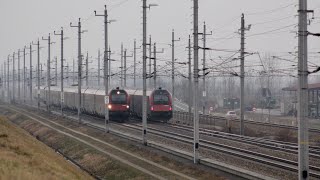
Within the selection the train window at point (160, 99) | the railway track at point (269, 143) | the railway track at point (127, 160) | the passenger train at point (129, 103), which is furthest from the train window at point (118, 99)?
the railway track at point (269, 143)

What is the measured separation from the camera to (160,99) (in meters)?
52.2

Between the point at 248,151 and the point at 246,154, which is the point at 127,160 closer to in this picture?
the point at 246,154

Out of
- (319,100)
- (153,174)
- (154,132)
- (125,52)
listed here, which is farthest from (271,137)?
(125,52)

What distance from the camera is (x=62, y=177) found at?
19828mm

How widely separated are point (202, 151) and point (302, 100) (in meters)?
14.0

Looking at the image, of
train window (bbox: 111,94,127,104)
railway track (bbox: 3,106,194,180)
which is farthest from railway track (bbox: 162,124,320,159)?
train window (bbox: 111,94,127,104)

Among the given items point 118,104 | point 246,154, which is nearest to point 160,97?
point 118,104

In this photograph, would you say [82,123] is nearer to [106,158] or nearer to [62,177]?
[106,158]

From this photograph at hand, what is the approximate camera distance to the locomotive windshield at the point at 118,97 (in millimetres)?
54406

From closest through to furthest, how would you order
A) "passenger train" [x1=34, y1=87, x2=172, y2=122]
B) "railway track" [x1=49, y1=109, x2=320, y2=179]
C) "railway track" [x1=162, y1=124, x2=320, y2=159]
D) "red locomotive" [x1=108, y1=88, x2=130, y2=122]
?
1. "railway track" [x1=49, y1=109, x2=320, y2=179]
2. "railway track" [x1=162, y1=124, x2=320, y2=159]
3. "passenger train" [x1=34, y1=87, x2=172, y2=122]
4. "red locomotive" [x1=108, y1=88, x2=130, y2=122]

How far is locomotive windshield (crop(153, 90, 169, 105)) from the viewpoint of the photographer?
5197 cm

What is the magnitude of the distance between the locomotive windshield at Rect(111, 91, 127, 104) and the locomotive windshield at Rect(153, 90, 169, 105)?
4484mm

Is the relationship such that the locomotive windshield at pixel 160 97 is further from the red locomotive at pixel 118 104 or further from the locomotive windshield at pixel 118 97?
the locomotive windshield at pixel 118 97

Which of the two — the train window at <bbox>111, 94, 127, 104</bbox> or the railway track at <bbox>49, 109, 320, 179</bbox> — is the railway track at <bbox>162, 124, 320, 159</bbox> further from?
the train window at <bbox>111, 94, 127, 104</bbox>
